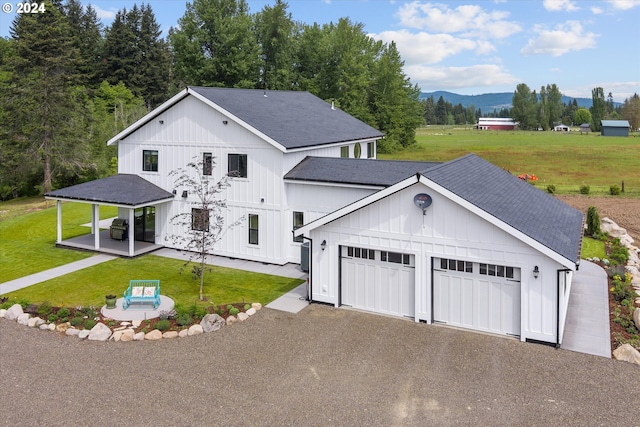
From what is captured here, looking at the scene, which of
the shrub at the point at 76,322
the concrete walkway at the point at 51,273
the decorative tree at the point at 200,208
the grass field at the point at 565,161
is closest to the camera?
the shrub at the point at 76,322

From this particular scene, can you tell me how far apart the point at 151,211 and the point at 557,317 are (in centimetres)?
1882

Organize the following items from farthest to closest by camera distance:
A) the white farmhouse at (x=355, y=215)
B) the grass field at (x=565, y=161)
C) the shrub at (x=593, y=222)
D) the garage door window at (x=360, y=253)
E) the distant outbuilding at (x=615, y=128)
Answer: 1. the distant outbuilding at (x=615, y=128)
2. the grass field at (x=565, y=161)
3. the shrub at (x=593, y=222)
4. the garage door window at (x=360, y=253)
5. the white farmhouse at (x=355, y=215)

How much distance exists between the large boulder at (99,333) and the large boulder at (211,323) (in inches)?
100

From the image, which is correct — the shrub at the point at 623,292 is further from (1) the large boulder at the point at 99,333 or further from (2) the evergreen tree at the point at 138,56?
(2) the evergreen tree at the point at 138,56

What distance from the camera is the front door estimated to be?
24.1 metres

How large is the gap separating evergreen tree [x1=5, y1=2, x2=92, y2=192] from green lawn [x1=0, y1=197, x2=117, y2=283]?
493cm

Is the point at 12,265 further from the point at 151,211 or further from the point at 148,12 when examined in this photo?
the point at 148,12

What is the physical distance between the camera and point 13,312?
1495cm

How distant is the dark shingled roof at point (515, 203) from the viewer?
43.0 feet

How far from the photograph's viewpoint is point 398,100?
7294cm

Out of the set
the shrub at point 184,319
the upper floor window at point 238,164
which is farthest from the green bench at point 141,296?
the upper floor window at point 238,164

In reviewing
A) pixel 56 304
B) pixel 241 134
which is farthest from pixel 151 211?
pixel 56 304

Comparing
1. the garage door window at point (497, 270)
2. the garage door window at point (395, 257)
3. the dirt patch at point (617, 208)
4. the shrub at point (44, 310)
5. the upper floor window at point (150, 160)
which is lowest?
the shrub at point (44, 310)

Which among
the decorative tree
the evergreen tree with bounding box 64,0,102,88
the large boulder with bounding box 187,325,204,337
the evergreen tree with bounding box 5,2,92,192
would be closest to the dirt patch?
the decorative tree
